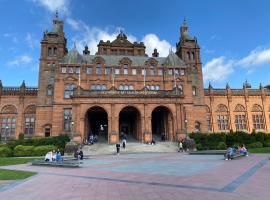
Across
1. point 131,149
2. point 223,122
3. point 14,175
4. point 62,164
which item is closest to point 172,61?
point 223,122

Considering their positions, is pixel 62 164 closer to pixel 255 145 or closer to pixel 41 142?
pixel 41 142

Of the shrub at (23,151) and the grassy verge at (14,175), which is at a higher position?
the shrub at (23,151)

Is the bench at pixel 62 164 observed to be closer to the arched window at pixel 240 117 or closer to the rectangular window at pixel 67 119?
the rectangular window at pixel 67 119

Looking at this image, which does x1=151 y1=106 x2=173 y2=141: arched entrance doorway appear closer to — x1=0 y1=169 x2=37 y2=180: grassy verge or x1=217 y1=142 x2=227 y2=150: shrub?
x1=217 y1=142 x2=227 y2=150: shrub

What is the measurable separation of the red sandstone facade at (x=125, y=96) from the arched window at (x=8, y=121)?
0.71ft

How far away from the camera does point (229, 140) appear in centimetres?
4138

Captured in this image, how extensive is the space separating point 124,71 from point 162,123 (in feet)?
51.2

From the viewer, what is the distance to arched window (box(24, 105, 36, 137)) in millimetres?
56312

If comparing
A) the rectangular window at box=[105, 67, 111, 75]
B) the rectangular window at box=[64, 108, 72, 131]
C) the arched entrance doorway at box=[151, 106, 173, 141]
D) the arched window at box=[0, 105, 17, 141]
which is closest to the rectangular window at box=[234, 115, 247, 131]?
the arched entrance doorway at box=[151, 106, 173, 141]

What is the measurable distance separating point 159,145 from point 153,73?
22.1 metres

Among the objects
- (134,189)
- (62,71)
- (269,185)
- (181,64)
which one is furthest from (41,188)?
(181,64)

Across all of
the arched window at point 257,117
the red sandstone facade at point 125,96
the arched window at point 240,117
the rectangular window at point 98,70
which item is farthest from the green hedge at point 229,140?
the rectangular window at point 98,70

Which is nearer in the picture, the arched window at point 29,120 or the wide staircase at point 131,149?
the wide staircase at point 131,149

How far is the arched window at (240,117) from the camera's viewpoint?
6400 centimetres
